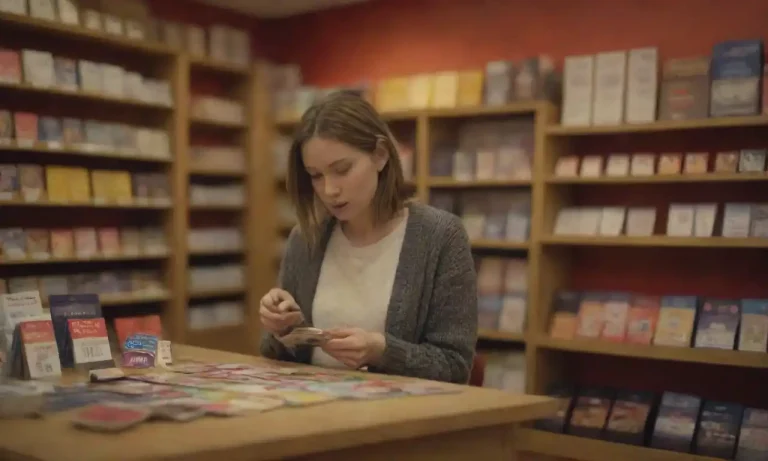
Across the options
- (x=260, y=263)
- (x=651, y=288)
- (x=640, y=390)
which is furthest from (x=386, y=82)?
(x=640, y=390)

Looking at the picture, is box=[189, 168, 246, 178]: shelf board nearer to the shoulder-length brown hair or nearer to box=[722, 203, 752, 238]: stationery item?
the shoulder-length brown hair

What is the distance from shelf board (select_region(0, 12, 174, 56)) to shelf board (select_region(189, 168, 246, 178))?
2.45 feet

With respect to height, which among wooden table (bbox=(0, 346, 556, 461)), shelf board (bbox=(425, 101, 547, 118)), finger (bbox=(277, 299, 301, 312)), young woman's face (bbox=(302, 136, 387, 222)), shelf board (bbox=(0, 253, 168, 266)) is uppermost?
shelf board (bbox=(425, 101, 547, 118))

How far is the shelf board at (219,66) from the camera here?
5.27 m

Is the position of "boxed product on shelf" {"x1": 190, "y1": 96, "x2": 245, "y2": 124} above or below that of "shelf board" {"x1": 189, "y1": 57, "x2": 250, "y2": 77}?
below

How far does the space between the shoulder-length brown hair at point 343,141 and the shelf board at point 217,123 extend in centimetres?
300

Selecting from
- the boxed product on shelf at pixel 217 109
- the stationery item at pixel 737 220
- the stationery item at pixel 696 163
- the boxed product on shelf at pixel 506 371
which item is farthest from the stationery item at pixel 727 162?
the boxed product on shelf at pixel 217 109

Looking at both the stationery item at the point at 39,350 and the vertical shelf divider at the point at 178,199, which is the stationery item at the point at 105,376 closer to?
the stationery item at the point at 39,350

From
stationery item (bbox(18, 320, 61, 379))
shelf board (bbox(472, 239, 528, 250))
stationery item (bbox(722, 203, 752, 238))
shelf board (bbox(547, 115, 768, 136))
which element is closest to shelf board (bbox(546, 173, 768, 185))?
stationery item (bbox(722, 203, 752, 238))

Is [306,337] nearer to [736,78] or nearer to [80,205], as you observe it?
[736,78]

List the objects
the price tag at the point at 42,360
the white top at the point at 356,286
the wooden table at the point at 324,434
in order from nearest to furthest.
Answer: the wooden table at the point at 324,434 → the price tag at the point at 42,360 → the white top at the point at 356,286

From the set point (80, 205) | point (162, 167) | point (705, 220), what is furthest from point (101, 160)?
point (705, 220)

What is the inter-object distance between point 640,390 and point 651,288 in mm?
559

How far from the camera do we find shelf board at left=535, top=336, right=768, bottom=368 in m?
3.85
